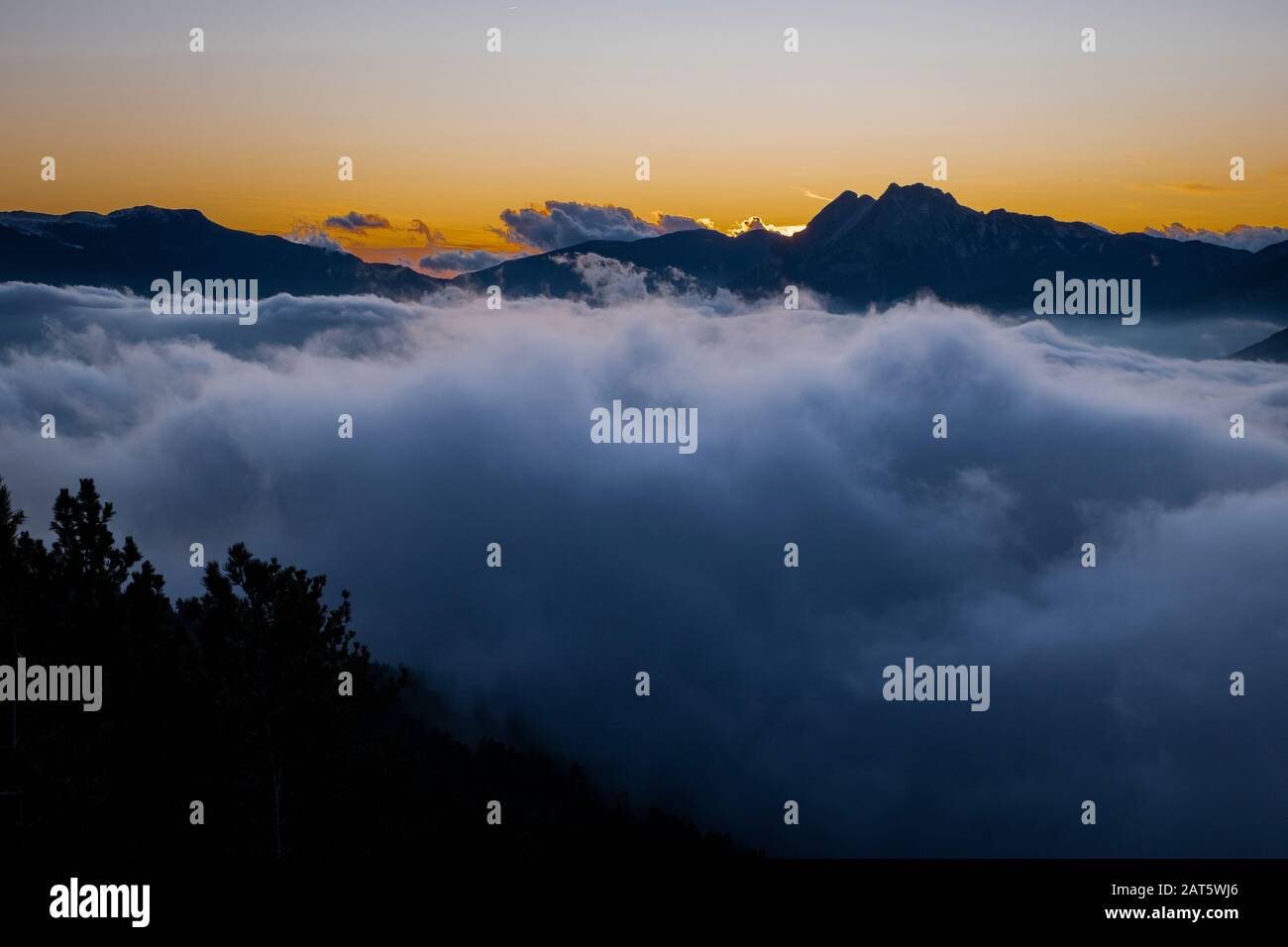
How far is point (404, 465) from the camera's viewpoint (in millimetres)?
168500

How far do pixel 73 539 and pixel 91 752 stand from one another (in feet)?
20.4

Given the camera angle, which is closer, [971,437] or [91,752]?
[91,752]

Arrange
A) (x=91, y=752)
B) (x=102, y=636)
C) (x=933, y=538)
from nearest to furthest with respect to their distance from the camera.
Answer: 1. (x=91, y=752)
2. (x=102, y=636)
3. (x=933, y=538)

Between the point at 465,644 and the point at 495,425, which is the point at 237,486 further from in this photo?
the point at 465,644

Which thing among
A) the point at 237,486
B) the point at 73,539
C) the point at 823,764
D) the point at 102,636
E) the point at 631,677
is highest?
the point at 237,486

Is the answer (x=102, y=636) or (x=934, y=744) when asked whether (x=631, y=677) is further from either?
(x=102, y=636)

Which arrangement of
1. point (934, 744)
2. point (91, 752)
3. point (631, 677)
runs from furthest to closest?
point (631, 677) → point (934, 744) → point (91, 752)

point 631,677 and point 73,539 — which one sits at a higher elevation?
point 73,539
